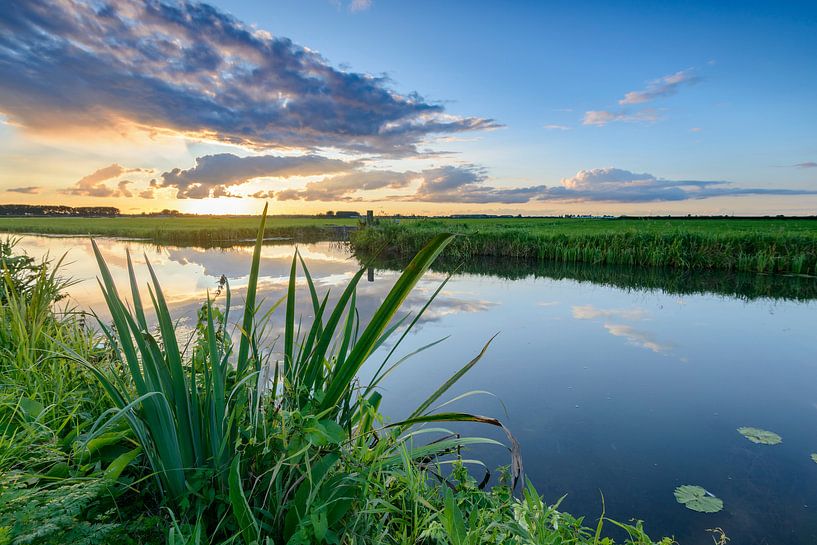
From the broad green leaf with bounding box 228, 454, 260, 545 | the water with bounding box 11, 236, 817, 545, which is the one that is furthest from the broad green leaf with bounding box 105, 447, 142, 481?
the water with bounding box 11, 236, 817, 545

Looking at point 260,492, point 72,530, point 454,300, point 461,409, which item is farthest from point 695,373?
point 72,530

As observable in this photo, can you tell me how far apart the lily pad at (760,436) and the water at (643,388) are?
7 centimetres

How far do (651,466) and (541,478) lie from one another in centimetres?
86

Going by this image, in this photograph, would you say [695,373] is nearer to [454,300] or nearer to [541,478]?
[541,478]

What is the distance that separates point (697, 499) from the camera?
254cm

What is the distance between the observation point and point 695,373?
4.68 metres

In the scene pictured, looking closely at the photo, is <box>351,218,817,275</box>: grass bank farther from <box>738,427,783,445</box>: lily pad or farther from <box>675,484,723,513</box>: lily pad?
<box>675,484,723,513</box>: lily pad

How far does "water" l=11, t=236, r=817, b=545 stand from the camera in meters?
Answer: 2.60

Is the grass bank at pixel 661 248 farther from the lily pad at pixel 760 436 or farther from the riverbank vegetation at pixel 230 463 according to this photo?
the riverbank vegetation at pixel 230 463

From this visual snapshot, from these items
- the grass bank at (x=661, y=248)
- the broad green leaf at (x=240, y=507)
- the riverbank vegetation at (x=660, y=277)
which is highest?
the broad green leaf at (x=240, y=507)

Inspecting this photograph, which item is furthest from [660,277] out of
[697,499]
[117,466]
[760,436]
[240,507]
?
[117,466]

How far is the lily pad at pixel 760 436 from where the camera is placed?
3.23 meters

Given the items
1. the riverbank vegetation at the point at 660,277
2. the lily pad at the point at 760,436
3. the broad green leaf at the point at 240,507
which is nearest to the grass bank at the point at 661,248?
the riverbank vegetation at the point at 660,277

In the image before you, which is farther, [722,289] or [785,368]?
[722,289]
